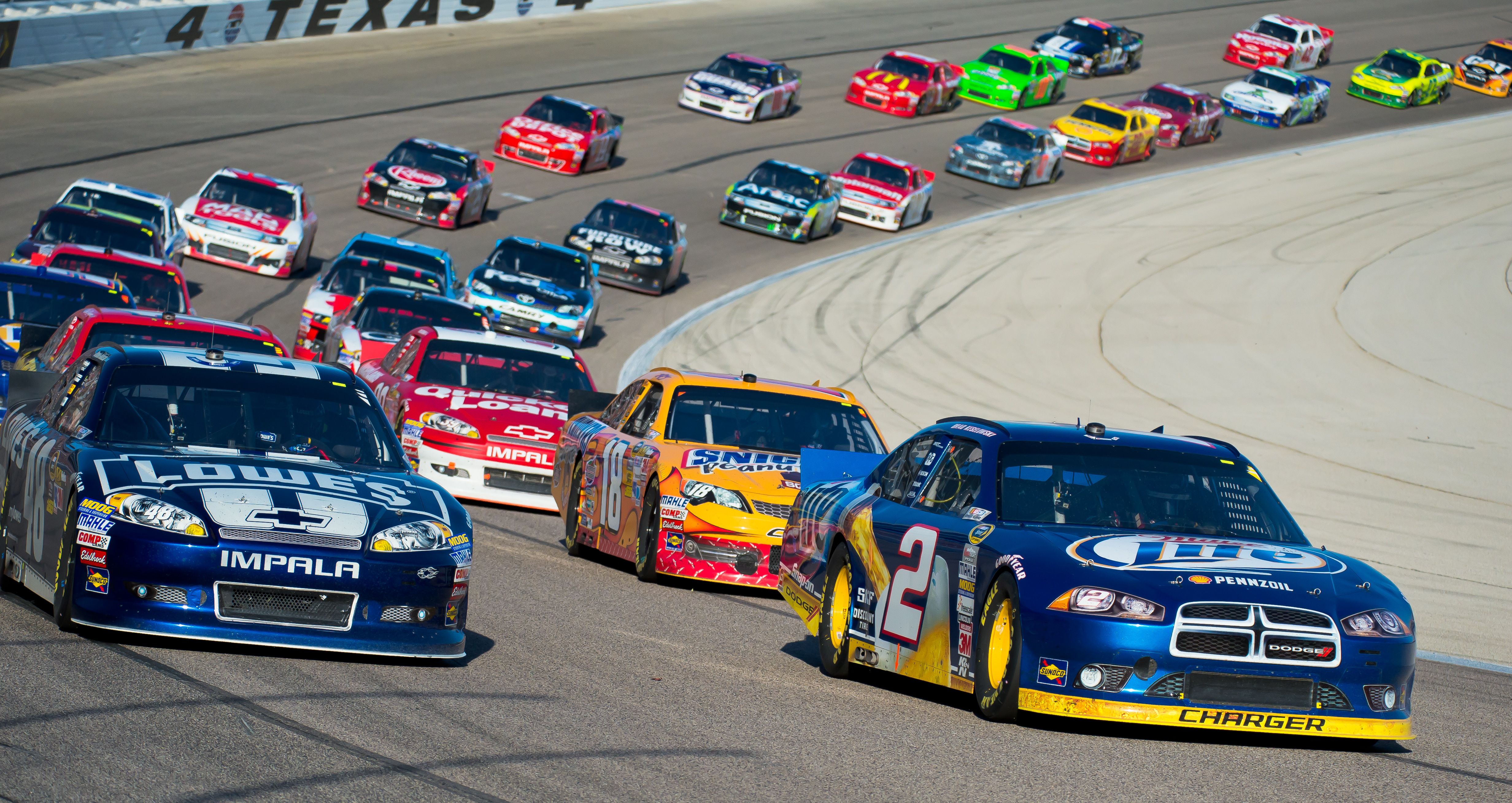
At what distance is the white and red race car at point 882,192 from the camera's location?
36594 mm

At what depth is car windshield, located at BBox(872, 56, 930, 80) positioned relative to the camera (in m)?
46.7

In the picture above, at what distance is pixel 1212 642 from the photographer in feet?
22.7

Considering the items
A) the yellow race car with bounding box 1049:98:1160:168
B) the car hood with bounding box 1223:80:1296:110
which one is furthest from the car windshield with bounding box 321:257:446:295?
the car hood with bounding box 1223:80:1296:110

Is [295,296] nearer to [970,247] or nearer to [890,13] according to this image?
[970,247]

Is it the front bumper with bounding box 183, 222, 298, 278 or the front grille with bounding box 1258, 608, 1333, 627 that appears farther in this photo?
the front bumper with bounding box 183, 222, 298, 278

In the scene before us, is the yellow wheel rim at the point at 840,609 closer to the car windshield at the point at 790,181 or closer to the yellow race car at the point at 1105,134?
the car windshield at the point at 790,181

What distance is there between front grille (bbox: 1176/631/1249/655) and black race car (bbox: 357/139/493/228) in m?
26.6

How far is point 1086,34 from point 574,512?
44196 millimetres

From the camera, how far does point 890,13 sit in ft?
199

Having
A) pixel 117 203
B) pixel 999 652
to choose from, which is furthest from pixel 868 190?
pixel 999 652

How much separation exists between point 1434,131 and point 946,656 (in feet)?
148

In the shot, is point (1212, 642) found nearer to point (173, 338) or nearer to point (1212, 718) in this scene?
point (1212, 718)

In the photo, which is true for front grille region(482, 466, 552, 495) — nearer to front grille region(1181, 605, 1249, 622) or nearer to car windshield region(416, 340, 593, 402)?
car windshield region(416, 340, 593, 402)

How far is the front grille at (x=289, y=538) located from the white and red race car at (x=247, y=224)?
69.0 feet
